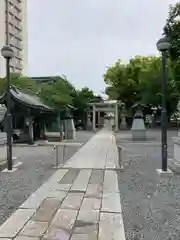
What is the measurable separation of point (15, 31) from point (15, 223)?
208 feet

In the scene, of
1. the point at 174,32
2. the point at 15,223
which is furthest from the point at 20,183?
the point at 174,32

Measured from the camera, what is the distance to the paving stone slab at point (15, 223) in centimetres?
441

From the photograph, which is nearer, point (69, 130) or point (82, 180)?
point (82, 180)

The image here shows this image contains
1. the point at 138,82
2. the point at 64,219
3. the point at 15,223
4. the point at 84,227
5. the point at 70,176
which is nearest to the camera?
the point at 84,227

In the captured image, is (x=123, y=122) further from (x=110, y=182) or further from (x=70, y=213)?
(x=70, y=213)

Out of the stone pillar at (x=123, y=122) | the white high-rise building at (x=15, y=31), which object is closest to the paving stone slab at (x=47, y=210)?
the stone pillar at (x=123, y=122)

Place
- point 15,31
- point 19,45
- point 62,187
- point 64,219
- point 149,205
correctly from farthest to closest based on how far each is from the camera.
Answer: point 19,45 < point 15,31 < point 62,187 < point 149,205 < point 64,219

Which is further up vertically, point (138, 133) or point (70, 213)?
point (138, 133)

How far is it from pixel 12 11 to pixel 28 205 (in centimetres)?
6330

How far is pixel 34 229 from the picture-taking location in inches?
178

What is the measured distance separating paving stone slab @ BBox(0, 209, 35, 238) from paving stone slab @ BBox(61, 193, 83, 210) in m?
0.65

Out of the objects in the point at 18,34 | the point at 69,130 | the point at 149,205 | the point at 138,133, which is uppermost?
the point at 18,34

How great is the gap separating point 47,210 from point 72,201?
0.72 m

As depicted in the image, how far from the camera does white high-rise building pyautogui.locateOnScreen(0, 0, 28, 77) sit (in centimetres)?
5872
